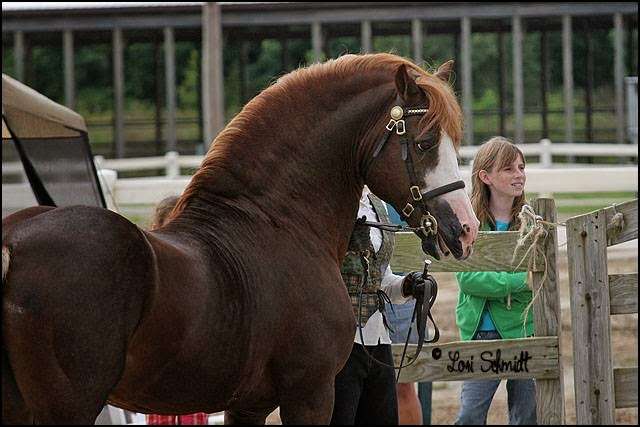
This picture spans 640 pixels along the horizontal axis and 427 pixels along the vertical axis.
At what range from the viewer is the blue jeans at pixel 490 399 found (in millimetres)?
5199

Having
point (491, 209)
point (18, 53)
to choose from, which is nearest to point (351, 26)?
point (18, 53)

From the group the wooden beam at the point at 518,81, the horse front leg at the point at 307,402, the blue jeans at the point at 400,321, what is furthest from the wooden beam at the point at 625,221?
the wooden beam at the point at 518,81

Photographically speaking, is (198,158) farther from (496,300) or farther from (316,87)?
(316,87)

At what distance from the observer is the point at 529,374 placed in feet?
15.8

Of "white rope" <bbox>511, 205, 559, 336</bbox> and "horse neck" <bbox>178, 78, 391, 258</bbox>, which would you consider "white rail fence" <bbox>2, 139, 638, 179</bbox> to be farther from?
"horse neck" <bbox>178, 78, 391, 258</bbox>

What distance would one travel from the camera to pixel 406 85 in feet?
10.7

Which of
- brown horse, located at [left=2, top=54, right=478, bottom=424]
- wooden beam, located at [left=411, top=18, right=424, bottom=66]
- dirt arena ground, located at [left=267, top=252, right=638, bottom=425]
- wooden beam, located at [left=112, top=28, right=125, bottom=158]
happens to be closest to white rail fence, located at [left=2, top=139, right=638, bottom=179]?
wooden beam, located at [left=411, top=18, right=424, bottom=66]

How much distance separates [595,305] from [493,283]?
513 mm

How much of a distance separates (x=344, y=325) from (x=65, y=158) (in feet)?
13.4

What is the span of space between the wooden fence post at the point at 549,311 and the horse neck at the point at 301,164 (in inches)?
67.0

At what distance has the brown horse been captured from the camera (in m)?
2.50

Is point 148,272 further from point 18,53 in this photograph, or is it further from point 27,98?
point 18,53

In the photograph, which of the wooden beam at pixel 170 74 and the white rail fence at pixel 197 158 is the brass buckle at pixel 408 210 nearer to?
the white rail fence at pixel 197 158

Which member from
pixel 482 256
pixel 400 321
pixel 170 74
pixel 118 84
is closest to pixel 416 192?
pixel 482 256
